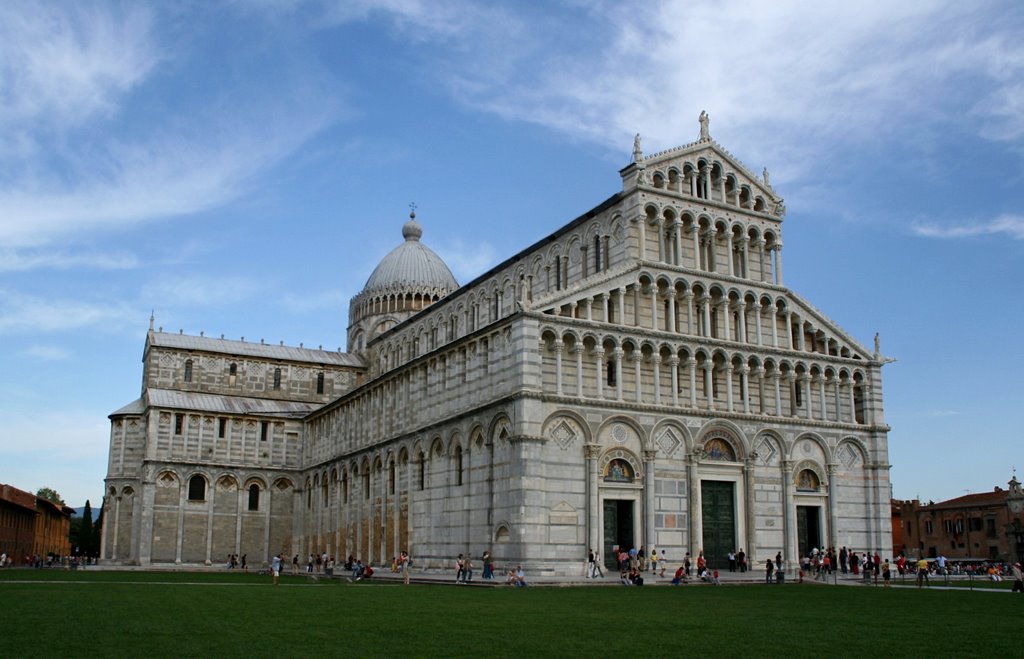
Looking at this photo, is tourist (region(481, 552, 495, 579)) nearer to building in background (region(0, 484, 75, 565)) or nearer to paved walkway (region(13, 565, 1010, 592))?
paved walkway (region(13, 565, 1010, 592))

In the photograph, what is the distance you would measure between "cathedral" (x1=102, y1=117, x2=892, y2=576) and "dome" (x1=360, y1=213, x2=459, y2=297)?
16.1 m

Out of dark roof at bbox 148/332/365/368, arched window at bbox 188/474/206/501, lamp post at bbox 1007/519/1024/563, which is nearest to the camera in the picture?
arched window at bbox 188/474/206/501

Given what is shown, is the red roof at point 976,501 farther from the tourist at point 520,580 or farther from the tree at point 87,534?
the tree at point 87,534

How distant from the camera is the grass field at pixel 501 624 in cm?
1581

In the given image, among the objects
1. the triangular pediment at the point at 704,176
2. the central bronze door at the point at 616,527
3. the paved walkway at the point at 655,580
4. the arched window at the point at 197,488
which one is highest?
the triangular pediment at the point at 704,176

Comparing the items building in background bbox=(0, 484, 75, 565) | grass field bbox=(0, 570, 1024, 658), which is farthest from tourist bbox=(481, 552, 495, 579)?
building in background bbox=(0, 484, 75, 565)

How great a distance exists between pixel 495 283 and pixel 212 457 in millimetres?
24965

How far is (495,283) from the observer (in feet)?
179

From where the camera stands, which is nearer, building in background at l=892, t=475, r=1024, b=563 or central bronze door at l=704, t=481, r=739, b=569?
central bronze door at l=704, t=481, r=739, b=569

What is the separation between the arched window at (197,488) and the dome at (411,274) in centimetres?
1915

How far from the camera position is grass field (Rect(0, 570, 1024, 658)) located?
623 inches

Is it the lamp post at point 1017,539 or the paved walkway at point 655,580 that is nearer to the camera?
the paved walkway at point 655,580

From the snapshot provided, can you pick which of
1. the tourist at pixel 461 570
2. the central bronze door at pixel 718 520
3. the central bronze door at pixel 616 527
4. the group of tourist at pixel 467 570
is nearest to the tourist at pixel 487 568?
the group of tourist at pixel 467 570

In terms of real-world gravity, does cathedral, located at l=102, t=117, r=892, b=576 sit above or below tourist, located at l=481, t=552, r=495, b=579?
above
